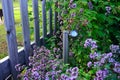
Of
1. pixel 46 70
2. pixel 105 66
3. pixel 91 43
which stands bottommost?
pixel 46 70

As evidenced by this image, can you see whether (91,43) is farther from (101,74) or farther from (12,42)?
(12,42)

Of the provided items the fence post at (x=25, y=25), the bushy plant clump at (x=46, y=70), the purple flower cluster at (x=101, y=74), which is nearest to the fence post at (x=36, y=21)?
the fence post at (x=25, y=25)

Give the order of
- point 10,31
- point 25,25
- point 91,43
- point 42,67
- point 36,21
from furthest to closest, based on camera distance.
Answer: point 36,21, point 25,25, point 10,31, point 42,67, point 91,43

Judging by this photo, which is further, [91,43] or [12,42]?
[12,42]

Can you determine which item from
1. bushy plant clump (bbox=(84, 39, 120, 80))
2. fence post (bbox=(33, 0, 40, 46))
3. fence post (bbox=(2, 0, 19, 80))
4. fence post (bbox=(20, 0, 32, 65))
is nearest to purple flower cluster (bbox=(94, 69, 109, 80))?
bushy plant clump (bbox=(84, 39, 120, 80))

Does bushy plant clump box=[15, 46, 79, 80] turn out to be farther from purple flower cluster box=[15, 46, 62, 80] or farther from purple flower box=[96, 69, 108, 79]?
purple flower box=[96, 69, 108, 79]

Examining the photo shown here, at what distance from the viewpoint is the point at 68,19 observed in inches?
120

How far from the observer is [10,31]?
2.77 meters

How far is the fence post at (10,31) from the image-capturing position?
2672 millimetres

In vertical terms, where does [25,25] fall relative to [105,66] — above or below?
above

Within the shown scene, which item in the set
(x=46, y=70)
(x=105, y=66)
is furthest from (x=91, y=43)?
(x=46, y=70)

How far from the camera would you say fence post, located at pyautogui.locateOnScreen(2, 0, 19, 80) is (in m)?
2.67

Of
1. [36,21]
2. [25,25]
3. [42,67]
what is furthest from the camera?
[36,21]

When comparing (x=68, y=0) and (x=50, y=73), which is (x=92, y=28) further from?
(x=50, y=73)
